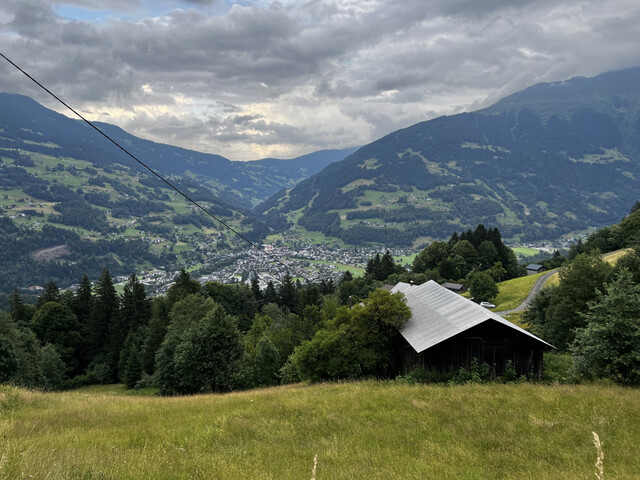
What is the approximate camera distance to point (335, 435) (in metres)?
10.8

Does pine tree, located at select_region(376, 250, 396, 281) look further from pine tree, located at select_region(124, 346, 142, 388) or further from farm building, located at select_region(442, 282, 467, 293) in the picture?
pine tree, located at select_region(124, 346, 142, 388)

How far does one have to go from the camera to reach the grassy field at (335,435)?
7.71 meters

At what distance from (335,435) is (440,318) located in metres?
16.6

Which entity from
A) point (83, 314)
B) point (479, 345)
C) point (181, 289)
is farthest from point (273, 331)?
point (83, 314)

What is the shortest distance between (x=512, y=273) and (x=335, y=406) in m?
91.9

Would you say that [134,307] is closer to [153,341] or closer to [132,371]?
[153,341]

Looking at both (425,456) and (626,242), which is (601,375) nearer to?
(425,456)

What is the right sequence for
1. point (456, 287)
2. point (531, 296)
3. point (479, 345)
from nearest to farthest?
point (479, 345), point (531, 296), point (456, 287)

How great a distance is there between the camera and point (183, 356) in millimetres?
27281

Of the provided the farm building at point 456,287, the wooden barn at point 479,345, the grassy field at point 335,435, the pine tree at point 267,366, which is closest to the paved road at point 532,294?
the farm building at point 456,287

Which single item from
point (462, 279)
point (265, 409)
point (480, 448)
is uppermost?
point (480, 448)

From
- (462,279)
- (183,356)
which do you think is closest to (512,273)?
(462,279)

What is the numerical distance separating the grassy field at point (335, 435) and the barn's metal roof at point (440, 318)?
648 centimetres

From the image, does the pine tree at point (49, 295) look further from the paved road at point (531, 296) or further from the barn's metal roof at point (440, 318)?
the paved road at point (531, 296)
